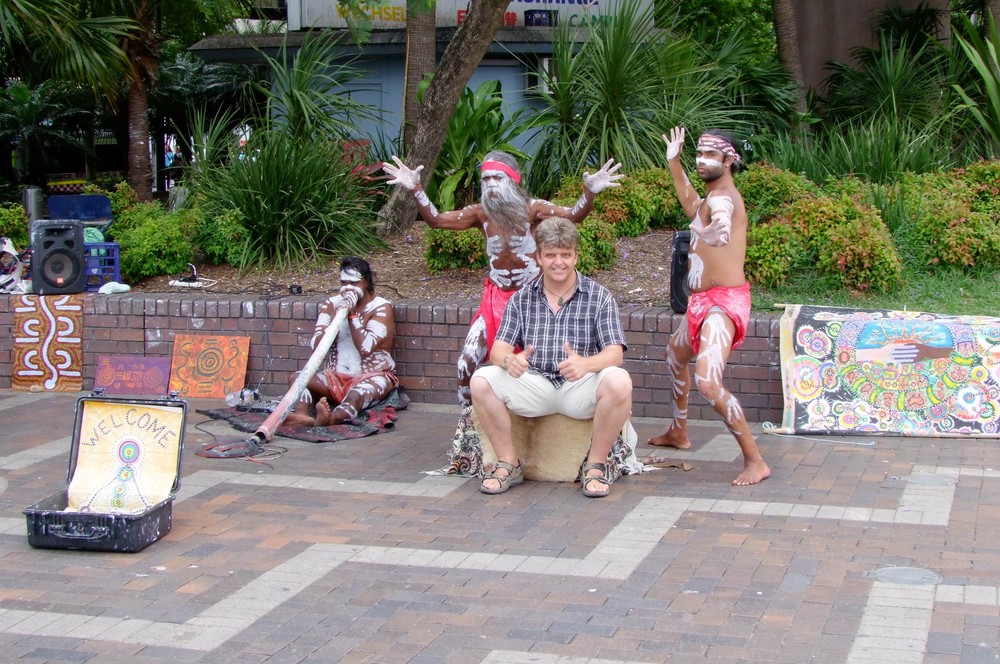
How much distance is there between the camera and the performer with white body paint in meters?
7.87

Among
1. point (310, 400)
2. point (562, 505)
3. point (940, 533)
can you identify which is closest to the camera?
point (940, 533)

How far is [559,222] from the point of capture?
6250 mm

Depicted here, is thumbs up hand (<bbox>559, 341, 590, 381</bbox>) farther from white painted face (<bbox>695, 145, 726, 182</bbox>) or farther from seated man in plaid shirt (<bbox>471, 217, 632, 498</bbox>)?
white painted face (<bbox>695, 145, 726, 182</bbox>)

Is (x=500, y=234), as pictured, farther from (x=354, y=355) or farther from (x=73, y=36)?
(x=73, y=36)

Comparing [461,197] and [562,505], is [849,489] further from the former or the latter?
[461,197]

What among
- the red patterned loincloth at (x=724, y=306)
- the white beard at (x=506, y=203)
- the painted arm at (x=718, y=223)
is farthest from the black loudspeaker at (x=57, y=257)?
the painted arm at (x=718, y=223)

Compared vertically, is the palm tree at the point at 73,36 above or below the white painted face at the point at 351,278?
above

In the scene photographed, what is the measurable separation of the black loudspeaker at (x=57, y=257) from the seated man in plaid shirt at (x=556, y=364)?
4311mm

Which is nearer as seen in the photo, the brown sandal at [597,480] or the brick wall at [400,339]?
the brown sandal at [597,480]

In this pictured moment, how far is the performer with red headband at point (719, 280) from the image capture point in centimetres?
625

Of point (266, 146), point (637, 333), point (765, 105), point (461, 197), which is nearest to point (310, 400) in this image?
point (637, 333)

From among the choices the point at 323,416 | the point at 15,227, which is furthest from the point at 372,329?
the point at 15,227

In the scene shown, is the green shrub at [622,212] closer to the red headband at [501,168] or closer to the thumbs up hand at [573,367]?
the red headband at [501,168]

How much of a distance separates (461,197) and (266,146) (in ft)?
6.31
